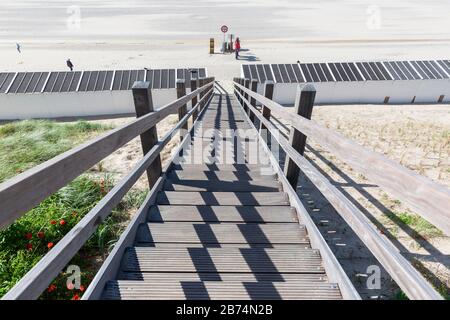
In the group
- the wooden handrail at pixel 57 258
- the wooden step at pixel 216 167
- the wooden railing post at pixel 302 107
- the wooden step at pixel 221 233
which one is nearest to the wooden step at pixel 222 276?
the wooden step at pixel 221 233

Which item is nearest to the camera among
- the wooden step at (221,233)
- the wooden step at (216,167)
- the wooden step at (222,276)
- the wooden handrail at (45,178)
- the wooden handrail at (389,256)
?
the wooden handrail at (45,178)

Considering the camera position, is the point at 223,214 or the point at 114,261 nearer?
the point at 114,261

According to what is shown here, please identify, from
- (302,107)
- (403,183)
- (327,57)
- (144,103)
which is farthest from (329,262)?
(327,57)

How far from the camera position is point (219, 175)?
384cm

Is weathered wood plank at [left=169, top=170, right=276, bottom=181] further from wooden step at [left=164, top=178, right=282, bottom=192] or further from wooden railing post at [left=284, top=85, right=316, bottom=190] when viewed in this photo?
wooden railing post at [left=284, top=85, right=316, bottom=190]

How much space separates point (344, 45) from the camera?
32844 millimetres

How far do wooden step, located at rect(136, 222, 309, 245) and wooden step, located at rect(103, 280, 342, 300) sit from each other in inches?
22.8

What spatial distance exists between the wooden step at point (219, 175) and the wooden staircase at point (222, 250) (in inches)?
6.1

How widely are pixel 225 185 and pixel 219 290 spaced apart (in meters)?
1.84

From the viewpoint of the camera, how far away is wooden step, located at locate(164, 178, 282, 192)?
338 cm

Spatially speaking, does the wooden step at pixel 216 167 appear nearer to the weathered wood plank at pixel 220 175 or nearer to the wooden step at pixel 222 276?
the weathered wood plank at pixel 220 175

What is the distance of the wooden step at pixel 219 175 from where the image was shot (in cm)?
371

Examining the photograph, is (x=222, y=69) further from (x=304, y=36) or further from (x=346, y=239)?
(x=304, y=36)

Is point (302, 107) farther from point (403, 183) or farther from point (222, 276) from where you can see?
point (222, 276)
